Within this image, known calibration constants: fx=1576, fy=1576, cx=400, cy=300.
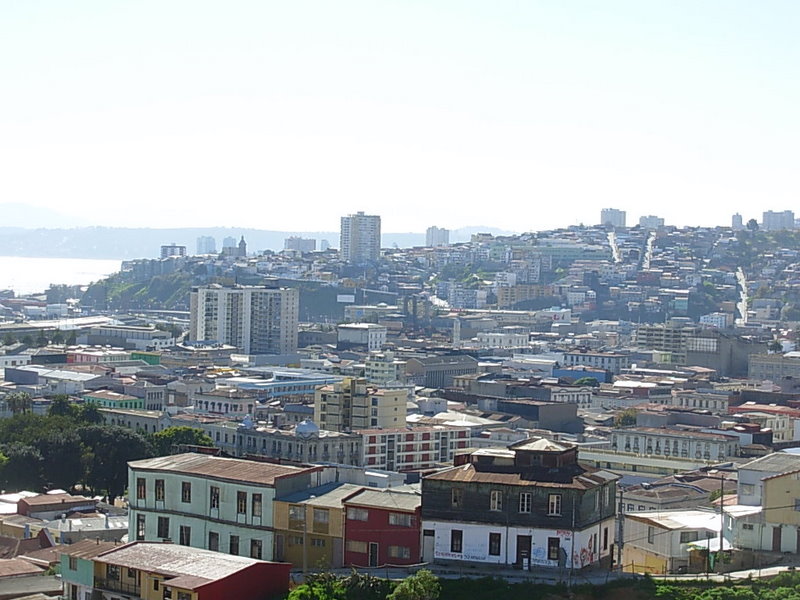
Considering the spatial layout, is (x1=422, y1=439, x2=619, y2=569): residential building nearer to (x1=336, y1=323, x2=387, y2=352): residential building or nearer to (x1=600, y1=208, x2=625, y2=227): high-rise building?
(x1=336, y1=323, x2=387, y2=352): residential building

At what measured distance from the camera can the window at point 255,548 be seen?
1675 centimetres

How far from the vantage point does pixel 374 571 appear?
15680mm

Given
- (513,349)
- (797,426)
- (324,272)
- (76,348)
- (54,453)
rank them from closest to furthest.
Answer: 1. (54,453)
2. (797,426)
3. (76,348)
4. (513,349)
5. (324,272)

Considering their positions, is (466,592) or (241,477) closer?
(466,592)

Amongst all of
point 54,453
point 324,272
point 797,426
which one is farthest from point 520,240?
point 54,453

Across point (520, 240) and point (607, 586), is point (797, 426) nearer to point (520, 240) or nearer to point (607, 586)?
point (607, 586)

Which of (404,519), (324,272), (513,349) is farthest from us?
(324,272)

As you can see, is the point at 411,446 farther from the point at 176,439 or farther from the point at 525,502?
the point at 525,502

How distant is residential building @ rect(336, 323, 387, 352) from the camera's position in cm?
7019

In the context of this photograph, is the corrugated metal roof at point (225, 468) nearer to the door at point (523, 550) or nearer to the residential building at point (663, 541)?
the door at point (523, 550)

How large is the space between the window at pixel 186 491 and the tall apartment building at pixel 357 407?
1631 cm

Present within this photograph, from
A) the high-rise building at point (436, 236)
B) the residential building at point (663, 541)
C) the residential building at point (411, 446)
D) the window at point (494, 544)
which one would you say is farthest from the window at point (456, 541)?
the high-rise building at point (436, 236)

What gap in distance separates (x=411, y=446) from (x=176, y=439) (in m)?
5.03

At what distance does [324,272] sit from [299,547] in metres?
89.3
